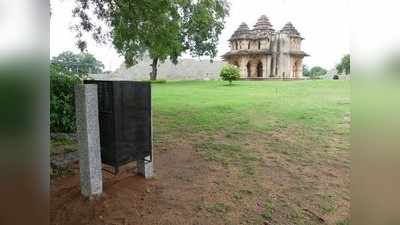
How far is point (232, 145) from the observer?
532 centimetres

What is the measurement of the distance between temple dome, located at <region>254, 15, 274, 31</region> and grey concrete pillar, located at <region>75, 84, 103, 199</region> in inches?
915

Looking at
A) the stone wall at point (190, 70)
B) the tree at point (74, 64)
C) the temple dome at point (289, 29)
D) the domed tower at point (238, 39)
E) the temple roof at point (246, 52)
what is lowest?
the tree at point (74, 64)

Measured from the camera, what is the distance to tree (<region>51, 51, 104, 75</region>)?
5.91 meters

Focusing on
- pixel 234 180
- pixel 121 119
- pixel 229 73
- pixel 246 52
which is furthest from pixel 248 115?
pixel 246 52

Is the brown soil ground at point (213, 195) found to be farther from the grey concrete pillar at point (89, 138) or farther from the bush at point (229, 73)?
the bush at point (229, 73)

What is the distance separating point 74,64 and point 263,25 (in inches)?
790

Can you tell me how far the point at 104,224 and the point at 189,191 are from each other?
0.97m

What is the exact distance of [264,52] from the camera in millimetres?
23875

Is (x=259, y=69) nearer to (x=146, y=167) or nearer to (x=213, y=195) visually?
(x=146, y=167)

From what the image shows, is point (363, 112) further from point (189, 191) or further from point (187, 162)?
point (187, 162)

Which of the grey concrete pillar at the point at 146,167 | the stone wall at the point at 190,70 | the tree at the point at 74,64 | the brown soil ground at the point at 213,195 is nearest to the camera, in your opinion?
the brown soil ground at the point at 213,195

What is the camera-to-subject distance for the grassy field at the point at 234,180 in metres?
2.86

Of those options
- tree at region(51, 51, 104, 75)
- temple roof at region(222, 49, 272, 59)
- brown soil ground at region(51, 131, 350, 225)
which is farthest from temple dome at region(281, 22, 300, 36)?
brown soil ground at region(51, 131, 350, 225)

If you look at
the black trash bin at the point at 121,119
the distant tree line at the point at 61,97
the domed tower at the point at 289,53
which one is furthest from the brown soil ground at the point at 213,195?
the domed tower at the point at 289,53
